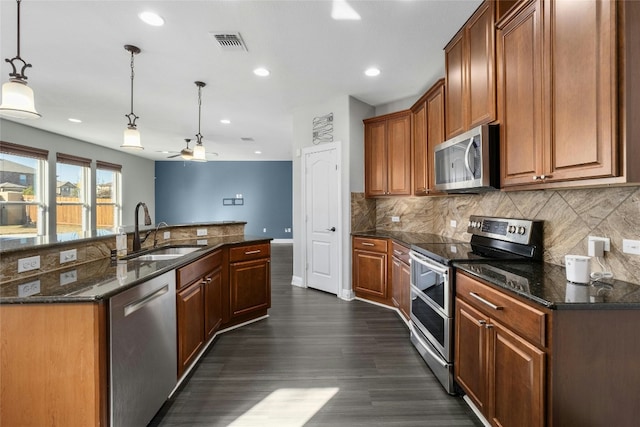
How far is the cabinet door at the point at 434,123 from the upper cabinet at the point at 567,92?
0.96 meters

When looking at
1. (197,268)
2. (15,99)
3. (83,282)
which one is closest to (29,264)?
(83,282)

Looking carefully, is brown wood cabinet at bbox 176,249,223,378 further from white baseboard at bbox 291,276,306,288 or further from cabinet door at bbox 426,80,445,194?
cabinet door at bbox 426,80,445,194

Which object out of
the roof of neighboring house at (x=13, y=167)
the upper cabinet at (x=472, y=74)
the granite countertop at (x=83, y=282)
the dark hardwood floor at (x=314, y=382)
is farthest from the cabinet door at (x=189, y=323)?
the roof of neighboring house at (x=13, y=167)

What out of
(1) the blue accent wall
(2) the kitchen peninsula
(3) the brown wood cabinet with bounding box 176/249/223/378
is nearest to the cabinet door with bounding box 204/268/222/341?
(3) the brown wood cabinet with bounding box 176/249/223/378

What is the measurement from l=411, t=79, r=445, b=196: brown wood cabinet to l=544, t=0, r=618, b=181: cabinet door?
4.65 ft

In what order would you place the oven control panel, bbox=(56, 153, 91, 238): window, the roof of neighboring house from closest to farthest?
the oven control panel, the roof of neighboring house, bbox=(56, 153, 91, 238): window

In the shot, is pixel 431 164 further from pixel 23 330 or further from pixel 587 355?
pixel 23 330

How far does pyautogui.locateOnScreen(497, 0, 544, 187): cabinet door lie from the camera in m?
1.66

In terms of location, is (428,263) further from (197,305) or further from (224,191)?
(224,191)

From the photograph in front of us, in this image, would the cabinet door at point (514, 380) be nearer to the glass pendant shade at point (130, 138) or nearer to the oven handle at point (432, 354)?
the oven handle at point (432, 354)

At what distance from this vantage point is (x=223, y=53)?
2941mm

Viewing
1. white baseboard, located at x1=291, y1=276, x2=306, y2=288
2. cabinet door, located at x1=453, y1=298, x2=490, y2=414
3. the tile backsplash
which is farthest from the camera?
white baseboard, located at x1=291, y1=276, x2=306, y2=288

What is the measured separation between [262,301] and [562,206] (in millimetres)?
2808

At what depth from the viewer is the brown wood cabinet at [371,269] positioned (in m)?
3.70
